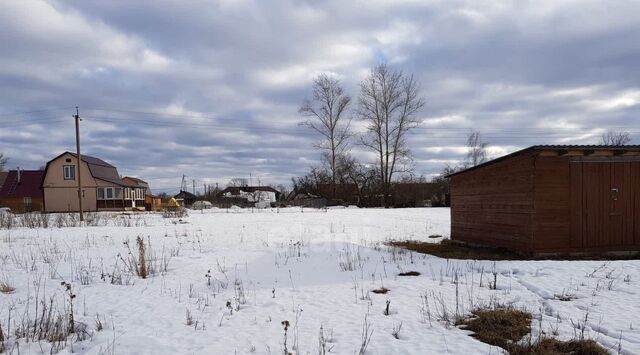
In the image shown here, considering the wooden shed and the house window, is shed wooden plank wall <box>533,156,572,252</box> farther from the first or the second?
the house window

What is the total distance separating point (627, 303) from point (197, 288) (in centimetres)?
720

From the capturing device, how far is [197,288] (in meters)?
8.24

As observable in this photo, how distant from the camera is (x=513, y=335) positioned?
17.3 feet

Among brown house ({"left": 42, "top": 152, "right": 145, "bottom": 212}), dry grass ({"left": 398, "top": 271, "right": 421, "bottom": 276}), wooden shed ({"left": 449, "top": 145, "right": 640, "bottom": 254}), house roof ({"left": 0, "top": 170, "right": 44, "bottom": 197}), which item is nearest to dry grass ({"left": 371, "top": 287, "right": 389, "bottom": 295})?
dry grass ({"left": 398, "top": 271, "right": 421, "bottom": 276})

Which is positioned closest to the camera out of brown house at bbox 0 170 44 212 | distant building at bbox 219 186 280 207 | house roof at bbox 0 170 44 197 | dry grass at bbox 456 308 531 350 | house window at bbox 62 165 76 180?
dry grass at bbox 456 308 531 350

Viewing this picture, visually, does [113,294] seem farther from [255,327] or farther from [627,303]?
[627,303]

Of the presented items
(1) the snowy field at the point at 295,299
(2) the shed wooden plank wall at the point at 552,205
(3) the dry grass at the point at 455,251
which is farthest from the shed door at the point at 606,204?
(3) the dry grass at the point at 455,251

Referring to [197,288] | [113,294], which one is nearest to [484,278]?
[197,288]

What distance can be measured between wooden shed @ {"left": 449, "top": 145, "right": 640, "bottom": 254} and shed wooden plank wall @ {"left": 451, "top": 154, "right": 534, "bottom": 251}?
29 millimetres

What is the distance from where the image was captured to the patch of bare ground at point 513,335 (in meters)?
4.73

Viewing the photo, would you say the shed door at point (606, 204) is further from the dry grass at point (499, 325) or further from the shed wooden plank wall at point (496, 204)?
the dry grass at point (499, 325)

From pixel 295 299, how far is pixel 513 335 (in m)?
3.53

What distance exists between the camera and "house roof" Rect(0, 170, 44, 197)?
169ft

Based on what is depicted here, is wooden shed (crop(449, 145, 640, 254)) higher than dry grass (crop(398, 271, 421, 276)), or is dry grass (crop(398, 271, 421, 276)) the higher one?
wooden shed (crop(449, 145, 640, 254))
